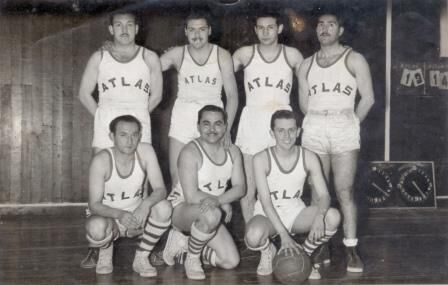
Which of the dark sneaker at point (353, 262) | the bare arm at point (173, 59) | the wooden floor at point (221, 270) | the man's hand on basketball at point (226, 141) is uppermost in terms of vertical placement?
the bare arm at point (173, 59)

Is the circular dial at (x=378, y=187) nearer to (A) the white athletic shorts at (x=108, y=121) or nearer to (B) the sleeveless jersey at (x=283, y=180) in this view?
(B) the sleeveless jersey at (x=283, y=180)

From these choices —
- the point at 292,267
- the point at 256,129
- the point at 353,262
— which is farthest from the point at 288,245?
the point at 256,129

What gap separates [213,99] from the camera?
16.9 ft

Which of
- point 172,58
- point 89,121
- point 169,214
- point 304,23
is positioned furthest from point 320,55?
point 89,121

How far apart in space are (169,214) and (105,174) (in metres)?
0.61

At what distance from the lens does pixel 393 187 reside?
26.1 ft

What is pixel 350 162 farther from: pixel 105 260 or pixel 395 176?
pixel 395 176

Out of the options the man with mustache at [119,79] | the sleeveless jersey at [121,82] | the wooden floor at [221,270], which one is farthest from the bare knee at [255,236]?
the sleeveless jersey at [121,82]

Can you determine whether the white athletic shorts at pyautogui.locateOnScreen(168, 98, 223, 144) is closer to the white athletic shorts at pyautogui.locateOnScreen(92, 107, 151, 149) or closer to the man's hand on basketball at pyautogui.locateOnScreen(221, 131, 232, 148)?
the white athletic shorts at pyautogui.locateOnScreen(92, 107, 151, 149)

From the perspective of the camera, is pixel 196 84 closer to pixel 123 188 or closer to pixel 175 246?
pixel 123 188

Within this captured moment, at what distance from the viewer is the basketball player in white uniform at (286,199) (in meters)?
4.38

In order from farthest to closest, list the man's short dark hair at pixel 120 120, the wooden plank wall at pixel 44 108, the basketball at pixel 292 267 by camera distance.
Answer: the wooden plank wall at pixel 44 108 < the man's short dark hair at pixel 120 120 < the basketball at pixel 292 267

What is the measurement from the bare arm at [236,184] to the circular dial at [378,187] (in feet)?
12.2

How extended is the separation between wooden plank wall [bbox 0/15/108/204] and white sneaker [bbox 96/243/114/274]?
330cm
